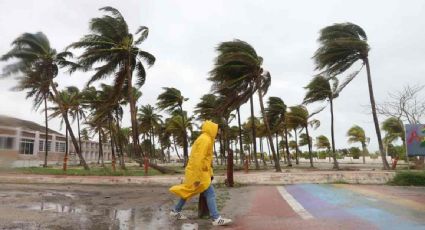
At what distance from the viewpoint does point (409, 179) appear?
43.8ft

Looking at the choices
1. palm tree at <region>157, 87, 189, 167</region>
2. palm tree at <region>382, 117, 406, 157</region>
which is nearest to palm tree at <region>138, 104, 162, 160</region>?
palm tree at <region>157, 87, 189, 167</region>

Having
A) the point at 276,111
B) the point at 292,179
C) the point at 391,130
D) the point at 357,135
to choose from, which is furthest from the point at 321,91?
the point at 357,135

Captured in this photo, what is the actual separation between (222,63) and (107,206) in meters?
16.6

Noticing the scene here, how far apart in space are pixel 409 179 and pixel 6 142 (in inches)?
536

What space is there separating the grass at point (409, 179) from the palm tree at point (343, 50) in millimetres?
6909

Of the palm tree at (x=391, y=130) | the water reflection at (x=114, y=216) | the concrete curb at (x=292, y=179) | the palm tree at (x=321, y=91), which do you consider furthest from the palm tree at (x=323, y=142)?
the water reflection at (x=114, y=216)

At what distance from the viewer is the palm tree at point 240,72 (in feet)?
77.5

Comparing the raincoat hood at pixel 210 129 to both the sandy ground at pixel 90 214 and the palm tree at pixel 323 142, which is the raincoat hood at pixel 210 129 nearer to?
the sandy ground at pixel 90 214

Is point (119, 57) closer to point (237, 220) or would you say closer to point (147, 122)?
point (237, 220)

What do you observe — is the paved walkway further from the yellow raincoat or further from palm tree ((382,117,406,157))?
palm tree ((382,117,406,157))

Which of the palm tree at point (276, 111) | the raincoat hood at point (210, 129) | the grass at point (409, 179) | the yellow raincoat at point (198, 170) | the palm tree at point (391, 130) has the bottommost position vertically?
the grass at point (409, 179)

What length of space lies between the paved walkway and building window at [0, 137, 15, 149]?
4.42 m

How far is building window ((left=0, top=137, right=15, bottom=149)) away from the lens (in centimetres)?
211

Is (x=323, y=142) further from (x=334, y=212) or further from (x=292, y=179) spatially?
(x=334, y=212)
